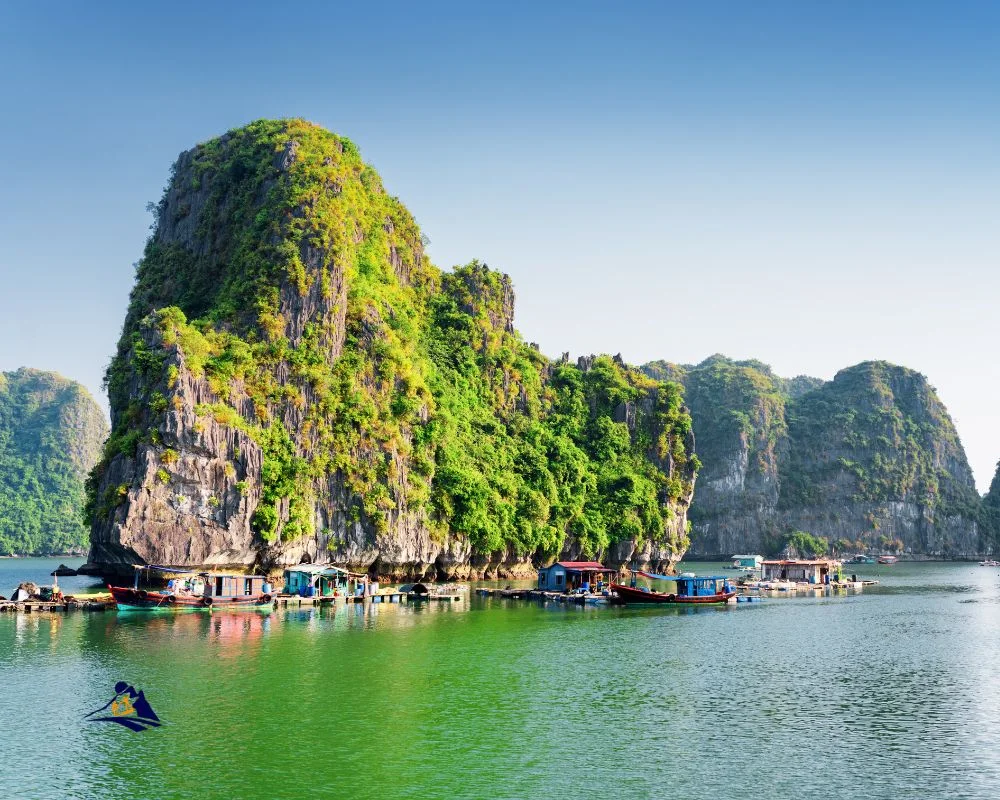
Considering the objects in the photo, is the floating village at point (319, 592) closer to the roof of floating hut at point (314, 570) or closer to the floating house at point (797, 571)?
the roof of floating hut at point (314, 570)

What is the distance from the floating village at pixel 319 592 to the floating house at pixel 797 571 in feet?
8.69

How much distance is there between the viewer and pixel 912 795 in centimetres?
2223

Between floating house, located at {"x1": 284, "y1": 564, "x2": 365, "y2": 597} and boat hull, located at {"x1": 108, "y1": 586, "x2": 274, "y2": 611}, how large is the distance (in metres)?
5.37

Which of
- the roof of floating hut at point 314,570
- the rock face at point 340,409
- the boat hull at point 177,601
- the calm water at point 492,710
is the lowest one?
the calm water at point 492,710

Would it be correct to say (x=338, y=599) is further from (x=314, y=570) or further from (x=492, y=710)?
(x=492, y=710)

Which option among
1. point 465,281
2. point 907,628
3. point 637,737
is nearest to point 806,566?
point 907,628

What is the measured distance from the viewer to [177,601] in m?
57.9

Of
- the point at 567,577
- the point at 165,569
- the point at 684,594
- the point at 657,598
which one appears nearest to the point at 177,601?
the point at 165,569

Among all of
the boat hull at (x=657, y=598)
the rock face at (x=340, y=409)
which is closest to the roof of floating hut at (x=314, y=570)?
the rock face at (x=340, y=409)

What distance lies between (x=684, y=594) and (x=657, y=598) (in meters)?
2.47

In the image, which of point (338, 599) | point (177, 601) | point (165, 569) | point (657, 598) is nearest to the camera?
point (177, 601)

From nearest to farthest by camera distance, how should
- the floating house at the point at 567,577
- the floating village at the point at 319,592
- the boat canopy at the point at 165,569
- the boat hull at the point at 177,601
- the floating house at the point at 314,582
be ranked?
the boat hull at the point at 177,601
the floating village at the point at 319,592
the boat canopy at the point at 165,569
the floating house at the point at 314,582
the floating house at the point at 567,577

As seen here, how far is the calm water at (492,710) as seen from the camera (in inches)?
906

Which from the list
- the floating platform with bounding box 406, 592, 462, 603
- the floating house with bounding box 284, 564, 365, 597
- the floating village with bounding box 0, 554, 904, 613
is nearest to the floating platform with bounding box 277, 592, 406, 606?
the floating village with bounding box 0, 554, 904, 613
